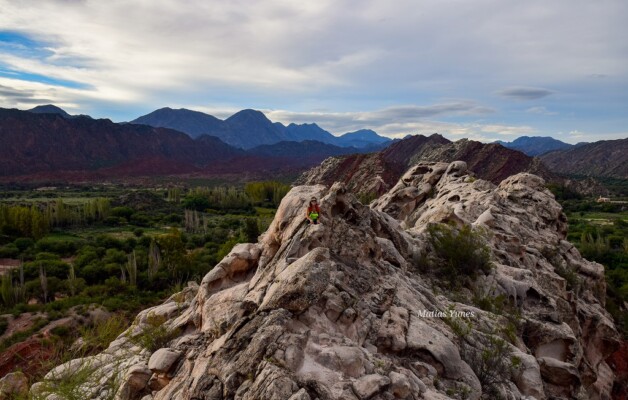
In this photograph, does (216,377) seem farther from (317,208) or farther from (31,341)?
(31,341)

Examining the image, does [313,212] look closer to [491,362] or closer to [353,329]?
[353,329]

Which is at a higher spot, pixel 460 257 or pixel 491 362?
pixel 460 257

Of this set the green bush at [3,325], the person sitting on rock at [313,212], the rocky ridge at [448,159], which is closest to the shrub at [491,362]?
the person sitting on rock at [313,212]

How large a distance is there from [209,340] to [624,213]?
382 ft

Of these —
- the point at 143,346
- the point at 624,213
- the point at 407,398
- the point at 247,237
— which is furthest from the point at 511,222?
the point at 624,213

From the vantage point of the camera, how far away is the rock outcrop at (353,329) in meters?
8.73

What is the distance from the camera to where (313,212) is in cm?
1280

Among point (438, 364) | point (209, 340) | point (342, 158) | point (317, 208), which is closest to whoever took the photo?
point (438, 364)

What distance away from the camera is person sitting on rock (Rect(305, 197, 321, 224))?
1269cm

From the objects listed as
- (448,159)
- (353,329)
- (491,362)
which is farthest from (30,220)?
(448,159)

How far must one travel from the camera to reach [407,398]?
8.47 m

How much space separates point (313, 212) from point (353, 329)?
3942 mm

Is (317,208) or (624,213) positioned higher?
(317,208)

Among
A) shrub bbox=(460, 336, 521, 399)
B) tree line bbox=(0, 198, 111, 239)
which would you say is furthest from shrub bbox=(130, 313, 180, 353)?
tree line bbox=(0, 198, 111, 239)
